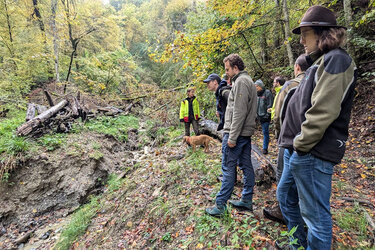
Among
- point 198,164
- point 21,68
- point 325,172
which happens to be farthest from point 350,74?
point 21,68

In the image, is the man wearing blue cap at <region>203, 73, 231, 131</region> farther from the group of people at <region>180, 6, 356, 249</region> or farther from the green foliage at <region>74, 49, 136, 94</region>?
the green foliage at <region>74, 49, 136, 94</region>

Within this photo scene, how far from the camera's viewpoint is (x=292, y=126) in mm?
1723

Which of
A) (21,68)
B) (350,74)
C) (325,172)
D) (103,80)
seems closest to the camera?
(350,74)

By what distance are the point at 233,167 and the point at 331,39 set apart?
1840 millimetres

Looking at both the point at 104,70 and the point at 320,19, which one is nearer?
the point at 320,19

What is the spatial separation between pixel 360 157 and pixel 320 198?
180 inches

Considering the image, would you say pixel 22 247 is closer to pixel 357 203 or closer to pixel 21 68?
pixel 357 203

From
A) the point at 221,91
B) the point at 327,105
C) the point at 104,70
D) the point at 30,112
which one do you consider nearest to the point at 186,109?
the point at 221,91

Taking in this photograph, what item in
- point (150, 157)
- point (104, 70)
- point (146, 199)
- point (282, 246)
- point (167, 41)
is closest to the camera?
point (282, 246)

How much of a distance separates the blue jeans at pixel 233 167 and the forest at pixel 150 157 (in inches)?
15.2

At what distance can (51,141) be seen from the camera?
7148mm

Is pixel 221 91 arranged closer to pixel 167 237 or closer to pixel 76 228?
pixel 167 237

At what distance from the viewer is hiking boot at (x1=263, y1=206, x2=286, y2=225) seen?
105 inches

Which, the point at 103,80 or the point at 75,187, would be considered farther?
the point at 103,80
